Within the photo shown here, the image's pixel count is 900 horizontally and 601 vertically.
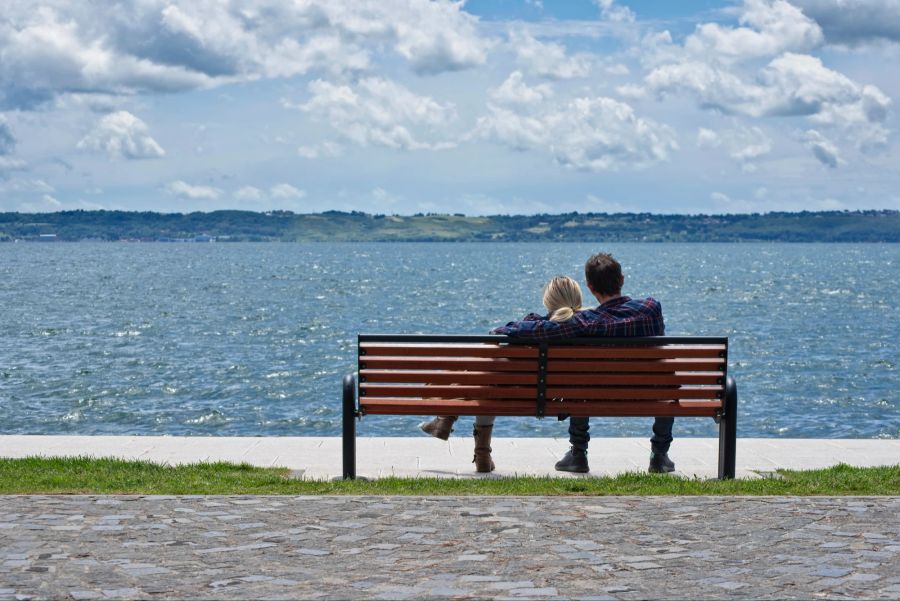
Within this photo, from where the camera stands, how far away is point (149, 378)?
26.9 m

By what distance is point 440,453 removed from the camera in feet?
32.2

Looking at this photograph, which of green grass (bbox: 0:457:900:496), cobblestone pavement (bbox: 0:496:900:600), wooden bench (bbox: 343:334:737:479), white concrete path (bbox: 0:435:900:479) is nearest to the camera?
cobblestone pavement (bbox: 0:496:900:600)

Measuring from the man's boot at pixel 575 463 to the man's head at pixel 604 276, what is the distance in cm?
114

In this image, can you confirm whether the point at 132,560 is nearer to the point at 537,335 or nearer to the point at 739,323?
the point at 537,335

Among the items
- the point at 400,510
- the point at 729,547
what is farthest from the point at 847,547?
the point at 400,510

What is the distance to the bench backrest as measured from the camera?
863 centimetres

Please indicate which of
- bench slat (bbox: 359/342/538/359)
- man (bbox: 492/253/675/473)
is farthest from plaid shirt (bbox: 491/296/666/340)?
Result: bench slat (bbox: 359/342/538/359)

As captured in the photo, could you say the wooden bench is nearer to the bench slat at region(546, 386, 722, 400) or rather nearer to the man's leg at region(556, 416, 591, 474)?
the bench slat at region(546, 386, 722, 400)

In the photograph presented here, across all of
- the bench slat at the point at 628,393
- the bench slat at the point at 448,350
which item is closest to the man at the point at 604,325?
the bench slat at the point at 448,350

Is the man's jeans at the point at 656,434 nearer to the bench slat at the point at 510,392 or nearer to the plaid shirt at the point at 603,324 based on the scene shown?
the bench slat at the point at 510,392

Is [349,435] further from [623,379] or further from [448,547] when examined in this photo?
[448,547]

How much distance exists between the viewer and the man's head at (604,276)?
28.9 ft

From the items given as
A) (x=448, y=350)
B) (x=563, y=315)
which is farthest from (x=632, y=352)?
(x=448, y=350)

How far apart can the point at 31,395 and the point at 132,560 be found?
18827mm
